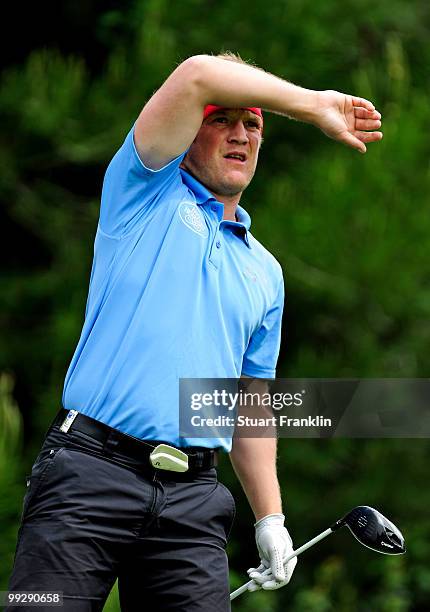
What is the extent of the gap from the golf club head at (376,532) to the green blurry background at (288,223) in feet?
11.7

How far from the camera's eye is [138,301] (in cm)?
311

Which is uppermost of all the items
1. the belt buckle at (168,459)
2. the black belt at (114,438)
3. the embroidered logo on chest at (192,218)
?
the embroidered logo on chest at (192,218)

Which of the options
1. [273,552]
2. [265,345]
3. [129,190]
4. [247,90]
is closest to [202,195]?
[129,190]

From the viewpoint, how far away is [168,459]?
305 centimetres

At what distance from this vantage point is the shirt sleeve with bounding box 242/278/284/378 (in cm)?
353

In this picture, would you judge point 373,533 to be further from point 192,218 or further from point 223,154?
point 223,154

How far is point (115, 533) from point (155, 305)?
0.55m

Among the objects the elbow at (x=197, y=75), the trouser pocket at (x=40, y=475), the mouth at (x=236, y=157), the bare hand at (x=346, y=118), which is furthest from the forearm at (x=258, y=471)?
the elbow at (x=197, y=75)

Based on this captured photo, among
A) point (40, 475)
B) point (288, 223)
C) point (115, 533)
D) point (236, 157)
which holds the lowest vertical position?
point (115, 533)

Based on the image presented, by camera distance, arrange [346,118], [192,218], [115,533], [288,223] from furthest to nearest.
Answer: [288,223] < [192,218] < [346,118] < [115,533]

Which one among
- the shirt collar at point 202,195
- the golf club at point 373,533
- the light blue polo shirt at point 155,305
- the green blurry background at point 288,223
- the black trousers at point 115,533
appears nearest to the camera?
the black trousers at point 115,533

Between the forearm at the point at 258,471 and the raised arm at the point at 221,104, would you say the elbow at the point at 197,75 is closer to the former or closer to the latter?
the raised arm at the point at 221,104

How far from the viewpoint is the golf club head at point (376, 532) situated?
136 inches

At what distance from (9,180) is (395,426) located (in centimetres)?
260
